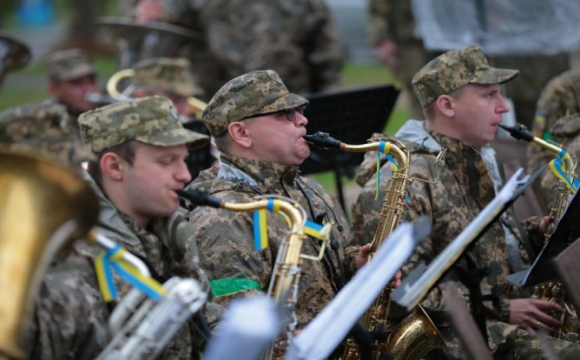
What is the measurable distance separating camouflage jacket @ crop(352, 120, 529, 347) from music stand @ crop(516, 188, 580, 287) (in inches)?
26.2

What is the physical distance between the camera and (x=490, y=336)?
16.3 ft

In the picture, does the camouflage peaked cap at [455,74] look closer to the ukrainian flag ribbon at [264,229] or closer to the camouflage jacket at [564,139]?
the camouflage jacket at [564,139]

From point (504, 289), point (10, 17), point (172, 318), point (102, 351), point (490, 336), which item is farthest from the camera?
point (10, 17)

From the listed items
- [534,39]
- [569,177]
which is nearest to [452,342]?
[569,177]

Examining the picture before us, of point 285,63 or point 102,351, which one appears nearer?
point 102,351

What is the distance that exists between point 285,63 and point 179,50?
3.28ft

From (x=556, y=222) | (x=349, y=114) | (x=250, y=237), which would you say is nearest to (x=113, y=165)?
(x=250, y=237)

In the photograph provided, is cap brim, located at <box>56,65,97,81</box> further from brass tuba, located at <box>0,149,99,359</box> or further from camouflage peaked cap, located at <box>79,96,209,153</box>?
brass tuba, located at <box>0,149,99,359</box>

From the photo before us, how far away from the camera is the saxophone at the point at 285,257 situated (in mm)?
3865

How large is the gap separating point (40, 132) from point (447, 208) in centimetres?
243

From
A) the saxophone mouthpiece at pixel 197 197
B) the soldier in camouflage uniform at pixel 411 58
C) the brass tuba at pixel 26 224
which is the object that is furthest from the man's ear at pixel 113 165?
the soldier in camouflage uniform at pixel 411 58

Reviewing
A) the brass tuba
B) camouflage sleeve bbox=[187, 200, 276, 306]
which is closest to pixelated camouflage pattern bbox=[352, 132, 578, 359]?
camouflage sleeve bbox=[187, 200, 276, 306]

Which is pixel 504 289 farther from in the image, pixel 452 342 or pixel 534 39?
pixel 534 39

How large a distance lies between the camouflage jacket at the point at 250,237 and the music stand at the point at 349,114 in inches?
53.2
